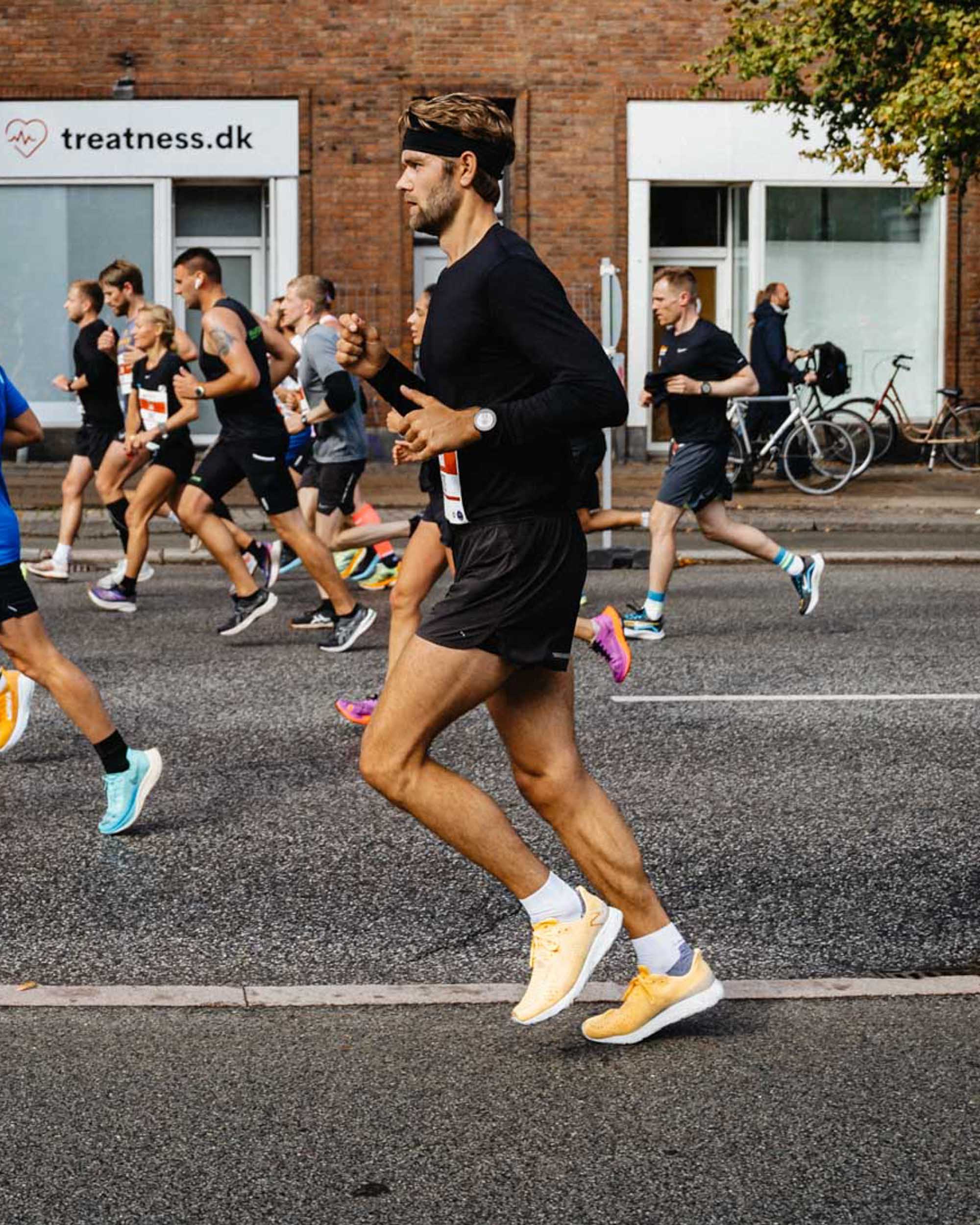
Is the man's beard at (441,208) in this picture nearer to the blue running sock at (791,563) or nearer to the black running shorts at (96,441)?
the blue running sock at (791,563)

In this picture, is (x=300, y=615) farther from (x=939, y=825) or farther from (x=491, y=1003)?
(x=491, y=1003)

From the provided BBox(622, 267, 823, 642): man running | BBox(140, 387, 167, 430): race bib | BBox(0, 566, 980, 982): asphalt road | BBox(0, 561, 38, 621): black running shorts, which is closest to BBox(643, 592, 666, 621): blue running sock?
BBox(622, 267, 823, 642): man running

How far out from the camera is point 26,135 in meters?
23.5

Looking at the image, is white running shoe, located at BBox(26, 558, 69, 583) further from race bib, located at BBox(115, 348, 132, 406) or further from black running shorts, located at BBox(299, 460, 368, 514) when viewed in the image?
black running shorts, located at BBox(299, 460, 368, 514)

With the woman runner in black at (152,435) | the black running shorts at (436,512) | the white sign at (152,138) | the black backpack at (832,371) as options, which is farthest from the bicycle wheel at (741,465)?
the black running shorts at (436,512)

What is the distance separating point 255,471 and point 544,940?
697 cm

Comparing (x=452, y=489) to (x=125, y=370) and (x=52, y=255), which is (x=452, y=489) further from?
(x=52, y=255)

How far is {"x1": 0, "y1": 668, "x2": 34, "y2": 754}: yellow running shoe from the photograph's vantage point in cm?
718

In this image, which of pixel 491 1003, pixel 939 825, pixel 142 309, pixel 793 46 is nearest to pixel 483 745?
pixel 939 825

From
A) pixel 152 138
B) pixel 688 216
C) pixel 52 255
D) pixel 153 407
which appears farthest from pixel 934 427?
pixel 153 407

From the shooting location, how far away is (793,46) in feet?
61.7

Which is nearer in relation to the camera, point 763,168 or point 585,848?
point 585,848

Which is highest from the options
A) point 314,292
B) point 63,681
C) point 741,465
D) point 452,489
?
point 314,292

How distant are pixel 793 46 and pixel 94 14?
882 cm
